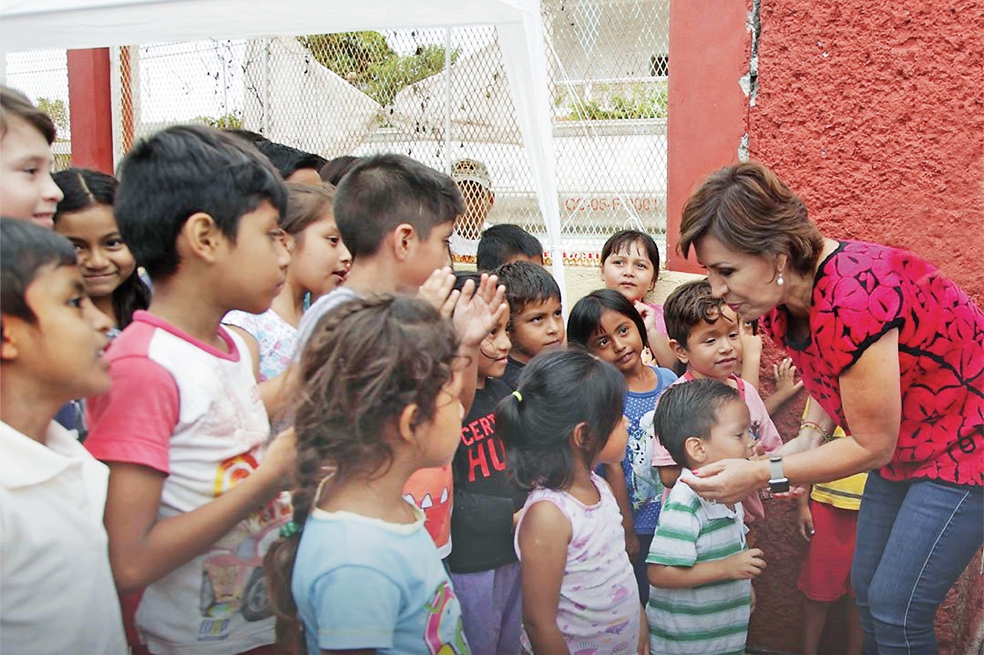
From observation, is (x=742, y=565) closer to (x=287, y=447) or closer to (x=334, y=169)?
(x=287, y=447)

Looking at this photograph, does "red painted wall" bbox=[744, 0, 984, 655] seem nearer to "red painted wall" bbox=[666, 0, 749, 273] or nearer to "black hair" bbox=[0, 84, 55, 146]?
"red painted wall" bbox=[666, 0, 749, 273]

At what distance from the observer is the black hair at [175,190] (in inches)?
71.1

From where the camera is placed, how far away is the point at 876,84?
3.15 m

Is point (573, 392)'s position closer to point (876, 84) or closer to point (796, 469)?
point (796, 469)

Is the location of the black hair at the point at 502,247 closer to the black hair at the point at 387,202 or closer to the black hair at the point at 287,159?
the black hair at the point at 287,159

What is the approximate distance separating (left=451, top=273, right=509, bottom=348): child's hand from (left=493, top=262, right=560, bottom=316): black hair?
34.4 inches

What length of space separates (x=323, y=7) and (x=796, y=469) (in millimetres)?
2369

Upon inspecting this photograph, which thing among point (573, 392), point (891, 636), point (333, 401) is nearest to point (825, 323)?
point (573, 392)

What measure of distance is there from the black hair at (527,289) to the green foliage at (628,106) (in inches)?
78.3

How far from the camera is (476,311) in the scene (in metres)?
2.06

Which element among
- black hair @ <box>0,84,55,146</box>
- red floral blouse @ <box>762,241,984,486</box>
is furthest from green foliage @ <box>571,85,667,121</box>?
black hair @ <box>0,84,55,146</box>

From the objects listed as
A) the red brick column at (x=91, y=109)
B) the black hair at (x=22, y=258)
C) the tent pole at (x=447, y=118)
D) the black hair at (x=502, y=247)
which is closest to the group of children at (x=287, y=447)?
the black hair at (x=22, y=258)

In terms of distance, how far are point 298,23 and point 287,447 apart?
2.39m

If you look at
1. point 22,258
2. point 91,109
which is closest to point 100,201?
point 22,258
